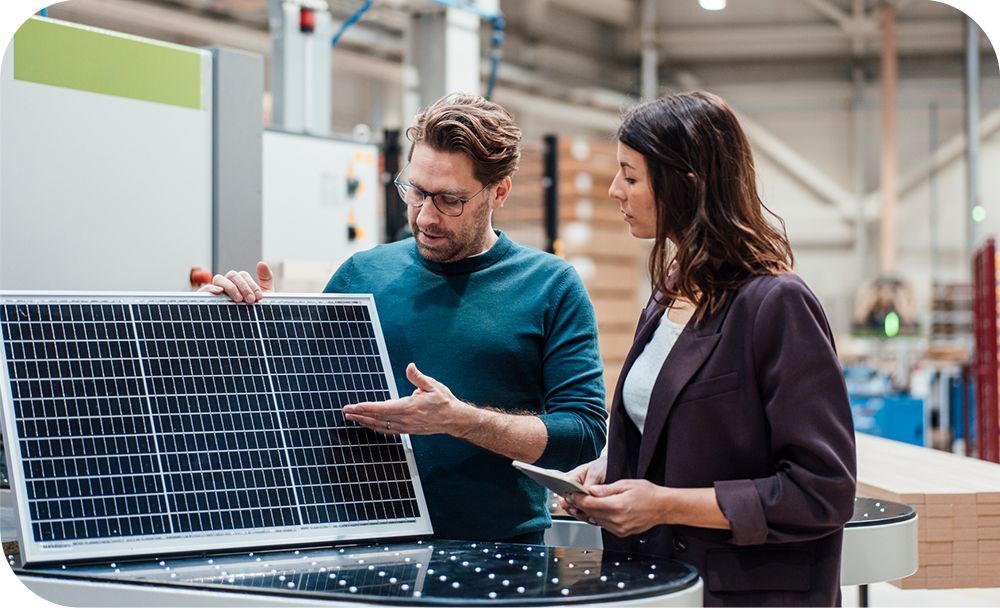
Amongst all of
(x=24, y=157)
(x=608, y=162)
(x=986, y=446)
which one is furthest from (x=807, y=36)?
(x=24, y=157)

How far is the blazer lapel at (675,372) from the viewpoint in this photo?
4.94 feet

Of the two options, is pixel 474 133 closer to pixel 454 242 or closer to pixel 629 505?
pixel 454 242

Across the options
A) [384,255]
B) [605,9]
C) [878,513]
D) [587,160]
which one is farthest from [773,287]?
[605,9]

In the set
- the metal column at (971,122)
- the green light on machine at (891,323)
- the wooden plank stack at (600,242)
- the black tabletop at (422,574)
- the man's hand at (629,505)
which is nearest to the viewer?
the black tabletop at (422,574)

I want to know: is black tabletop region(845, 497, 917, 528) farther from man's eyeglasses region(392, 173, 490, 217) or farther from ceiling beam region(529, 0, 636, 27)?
ceiling beam region(529, 0, 636, 27)

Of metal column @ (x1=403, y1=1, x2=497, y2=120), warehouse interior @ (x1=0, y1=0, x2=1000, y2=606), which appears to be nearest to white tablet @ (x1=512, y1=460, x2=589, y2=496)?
warehouse interior @ (x1=0, y1=0, x2=1000, y2=606)

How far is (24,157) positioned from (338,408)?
129 cm

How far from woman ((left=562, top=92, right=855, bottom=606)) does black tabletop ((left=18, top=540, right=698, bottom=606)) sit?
79mm

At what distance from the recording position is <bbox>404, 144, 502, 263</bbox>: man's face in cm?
195

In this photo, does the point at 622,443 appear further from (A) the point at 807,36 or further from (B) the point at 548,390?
(A) the point at 807,36

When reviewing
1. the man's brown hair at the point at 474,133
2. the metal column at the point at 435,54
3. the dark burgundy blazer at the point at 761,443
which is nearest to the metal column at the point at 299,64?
the metal column at the point at 435,54

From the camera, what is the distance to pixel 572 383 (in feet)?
6.30

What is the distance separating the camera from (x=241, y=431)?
1.70 meters

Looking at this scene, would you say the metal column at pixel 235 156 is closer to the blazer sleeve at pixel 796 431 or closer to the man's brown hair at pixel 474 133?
the man's brown hair at pixel 474 133
